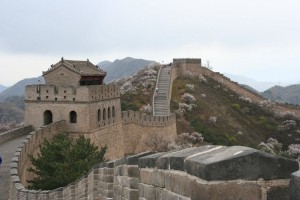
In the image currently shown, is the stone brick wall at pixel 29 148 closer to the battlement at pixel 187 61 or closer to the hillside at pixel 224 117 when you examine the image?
the hillside at pixel 224 117

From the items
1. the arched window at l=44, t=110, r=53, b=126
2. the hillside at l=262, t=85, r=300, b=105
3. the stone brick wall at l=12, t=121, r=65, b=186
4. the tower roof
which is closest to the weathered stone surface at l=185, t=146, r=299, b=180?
the stone brick wall at l=12, t=121, r=65, b=186

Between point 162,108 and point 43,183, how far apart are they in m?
27.2

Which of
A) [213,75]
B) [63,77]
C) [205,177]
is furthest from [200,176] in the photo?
[213,75]

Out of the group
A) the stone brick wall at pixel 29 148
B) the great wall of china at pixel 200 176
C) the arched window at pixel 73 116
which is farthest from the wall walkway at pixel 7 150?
the great wall of china at pixel 200 176

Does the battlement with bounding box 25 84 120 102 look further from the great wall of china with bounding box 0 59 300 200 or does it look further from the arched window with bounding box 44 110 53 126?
the great wall of china with bounding box 0 59 300 200

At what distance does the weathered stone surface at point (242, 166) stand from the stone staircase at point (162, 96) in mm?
42108

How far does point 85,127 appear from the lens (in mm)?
32219

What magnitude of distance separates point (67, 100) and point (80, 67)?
3.59 m

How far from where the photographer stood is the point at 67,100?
106ft

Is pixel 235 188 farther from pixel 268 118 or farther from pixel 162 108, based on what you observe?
pixel 268 118

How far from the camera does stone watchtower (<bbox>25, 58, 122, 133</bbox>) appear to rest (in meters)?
32.3

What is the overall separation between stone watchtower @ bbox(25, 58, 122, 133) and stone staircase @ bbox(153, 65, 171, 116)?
42.9 feet

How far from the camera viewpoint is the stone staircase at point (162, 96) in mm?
47231

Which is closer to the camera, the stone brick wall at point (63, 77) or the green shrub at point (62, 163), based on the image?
the green shrub at point (62, 163)
